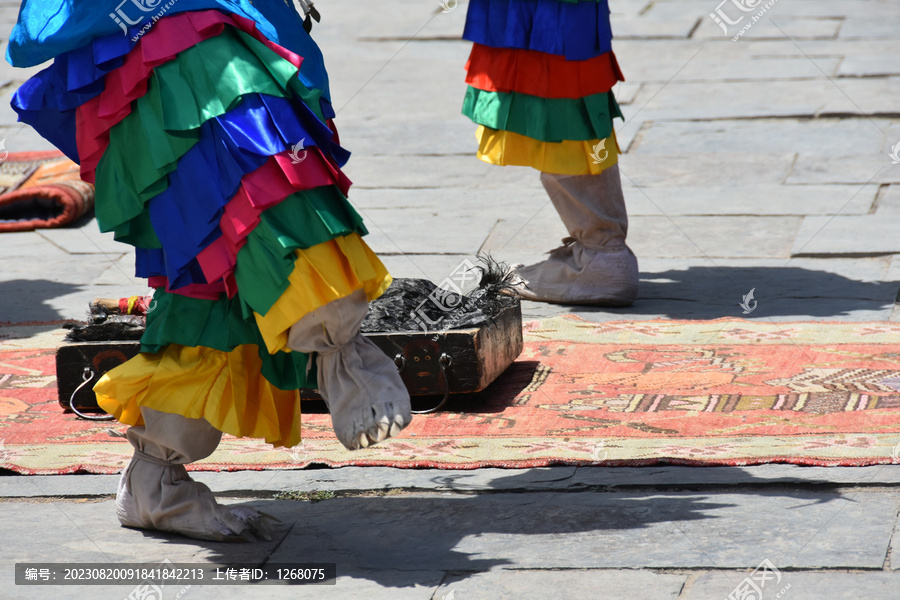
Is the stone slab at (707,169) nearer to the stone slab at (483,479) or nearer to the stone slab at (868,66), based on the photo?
the stone slab at (868,66)

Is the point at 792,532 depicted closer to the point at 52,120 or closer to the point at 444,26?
the point at 52,120

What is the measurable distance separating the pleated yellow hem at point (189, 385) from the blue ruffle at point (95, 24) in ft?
2.17

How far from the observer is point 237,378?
106 inches

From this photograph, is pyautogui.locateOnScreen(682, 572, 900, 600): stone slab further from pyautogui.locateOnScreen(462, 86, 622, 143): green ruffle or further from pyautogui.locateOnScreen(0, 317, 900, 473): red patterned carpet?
pyautogui.locateOnScreen(462, 86, 622, 143): green ruffle

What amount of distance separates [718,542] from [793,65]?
7362 millimetres

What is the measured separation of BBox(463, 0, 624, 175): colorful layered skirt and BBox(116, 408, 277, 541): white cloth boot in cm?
228

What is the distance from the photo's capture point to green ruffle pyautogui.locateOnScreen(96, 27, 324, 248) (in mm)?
2426

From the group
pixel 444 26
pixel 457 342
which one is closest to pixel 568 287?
pixel 457 342

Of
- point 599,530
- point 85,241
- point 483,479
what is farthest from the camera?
point 85,241

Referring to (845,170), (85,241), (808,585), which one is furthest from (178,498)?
(845,170)

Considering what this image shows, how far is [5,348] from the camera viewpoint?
15.0 ft

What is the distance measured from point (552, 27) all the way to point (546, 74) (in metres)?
0.19

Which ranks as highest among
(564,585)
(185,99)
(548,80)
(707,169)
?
(185,99)

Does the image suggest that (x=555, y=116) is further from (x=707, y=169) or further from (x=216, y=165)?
(x=707, y=169)
